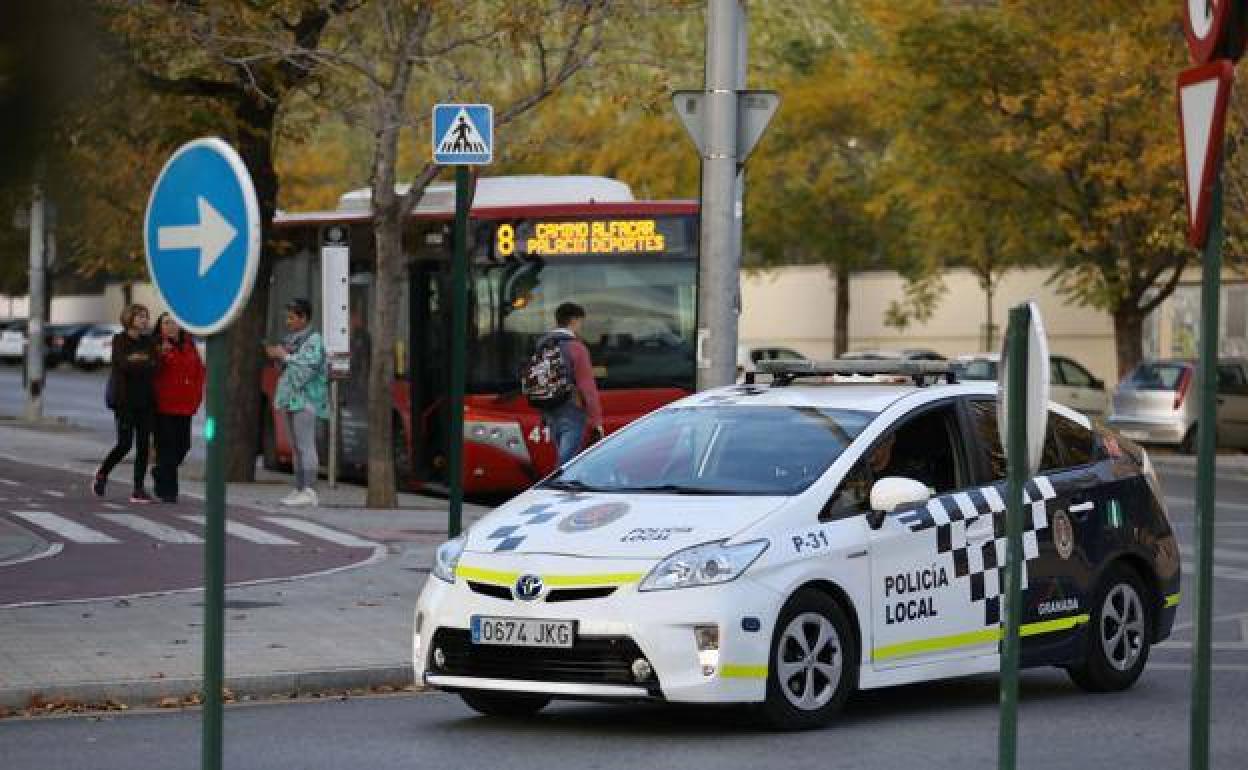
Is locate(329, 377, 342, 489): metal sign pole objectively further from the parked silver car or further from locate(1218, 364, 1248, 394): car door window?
locate(1218, 364, 1248, 394): car door window

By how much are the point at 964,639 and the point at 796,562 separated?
1302mm

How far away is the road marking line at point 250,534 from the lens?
63.3ft

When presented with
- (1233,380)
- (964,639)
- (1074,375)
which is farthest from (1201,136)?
(1074,375)

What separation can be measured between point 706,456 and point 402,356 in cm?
1509

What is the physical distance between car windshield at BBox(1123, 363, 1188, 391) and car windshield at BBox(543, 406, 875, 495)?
91.9 feet

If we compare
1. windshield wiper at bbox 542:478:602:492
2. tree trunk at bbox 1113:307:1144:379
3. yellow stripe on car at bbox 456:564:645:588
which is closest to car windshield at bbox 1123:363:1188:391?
tree trunk at bbox 1113:307:1144:379

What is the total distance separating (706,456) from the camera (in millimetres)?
11477

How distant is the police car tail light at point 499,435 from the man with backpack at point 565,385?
16.1ft

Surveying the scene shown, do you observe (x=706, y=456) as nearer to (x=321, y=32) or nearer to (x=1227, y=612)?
(x=1227, y=612)

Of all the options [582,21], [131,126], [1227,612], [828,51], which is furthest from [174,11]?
[828,51]

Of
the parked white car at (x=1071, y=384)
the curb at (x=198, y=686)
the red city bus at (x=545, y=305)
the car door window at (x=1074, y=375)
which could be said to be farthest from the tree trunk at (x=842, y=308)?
the curb at (x=198, y=686)

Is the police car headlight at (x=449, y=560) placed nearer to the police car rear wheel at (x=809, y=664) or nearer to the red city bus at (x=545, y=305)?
the police car rear wheel at (x=809, y=664)

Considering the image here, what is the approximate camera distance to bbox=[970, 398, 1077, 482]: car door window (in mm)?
11852

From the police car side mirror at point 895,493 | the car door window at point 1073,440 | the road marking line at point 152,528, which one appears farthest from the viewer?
the road marking line at point 152,528
